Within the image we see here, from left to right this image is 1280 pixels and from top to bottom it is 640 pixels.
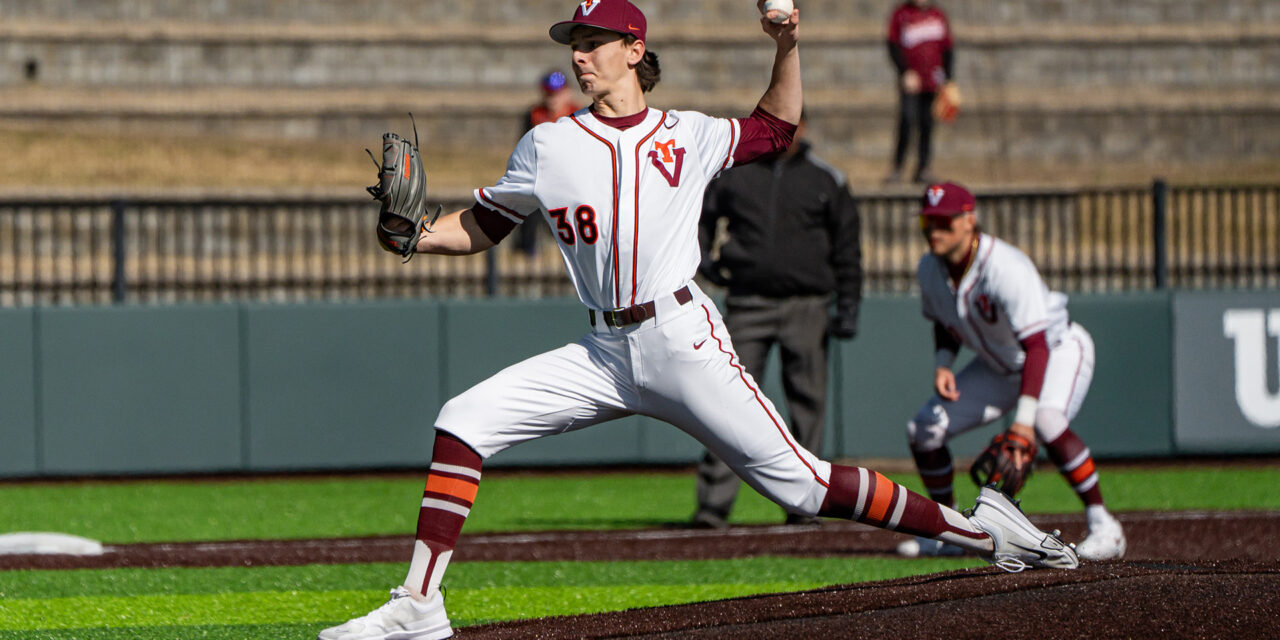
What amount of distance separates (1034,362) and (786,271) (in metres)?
2.09

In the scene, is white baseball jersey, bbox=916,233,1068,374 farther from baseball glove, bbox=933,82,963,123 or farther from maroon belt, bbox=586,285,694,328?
baseball glove, bbox=933,82,963,123

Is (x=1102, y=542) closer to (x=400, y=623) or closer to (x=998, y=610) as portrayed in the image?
(x=998, y=610)

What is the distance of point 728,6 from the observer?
21.3 m

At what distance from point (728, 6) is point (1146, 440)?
1116 cm

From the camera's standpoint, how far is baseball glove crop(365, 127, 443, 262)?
4.73m

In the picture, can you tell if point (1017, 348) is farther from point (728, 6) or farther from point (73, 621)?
point (728, 6)

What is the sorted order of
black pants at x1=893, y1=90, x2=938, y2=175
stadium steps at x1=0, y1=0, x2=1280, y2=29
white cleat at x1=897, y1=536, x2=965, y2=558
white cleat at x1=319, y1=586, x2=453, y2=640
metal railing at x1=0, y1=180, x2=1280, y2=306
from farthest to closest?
stadium steps at x1=0, y1=0, x2=1280, y2=29
black pants at x1=893, y1=90, x2=938, y2=175
metal railing at x1=0, y1=180, x2=1280, y2=306
white cleat at x1=897, y1=536, x2=965, y2=558
white cleat at x1=319, y1=586, x2=453, y2=640

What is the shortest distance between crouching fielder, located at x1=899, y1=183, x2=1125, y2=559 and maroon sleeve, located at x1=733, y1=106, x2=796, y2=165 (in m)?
1.93

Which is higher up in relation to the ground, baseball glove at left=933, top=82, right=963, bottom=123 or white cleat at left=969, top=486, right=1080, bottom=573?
baseball glove at left=933, top=82, right=963, bottom=123

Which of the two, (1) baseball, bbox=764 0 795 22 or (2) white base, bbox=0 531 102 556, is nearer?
(1) baseball, bbox=764 0 795 22

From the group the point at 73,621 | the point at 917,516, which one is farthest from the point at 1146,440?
the point at 73,621

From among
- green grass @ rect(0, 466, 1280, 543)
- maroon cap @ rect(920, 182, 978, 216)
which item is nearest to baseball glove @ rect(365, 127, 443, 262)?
maroon cap @ rect(920, 182, 978, 216)

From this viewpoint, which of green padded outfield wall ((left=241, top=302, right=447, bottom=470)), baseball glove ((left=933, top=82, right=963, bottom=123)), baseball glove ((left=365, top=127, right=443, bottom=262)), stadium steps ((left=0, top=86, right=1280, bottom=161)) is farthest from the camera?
stadium steps ((left=0, top=86, right=1280, bottom=161))

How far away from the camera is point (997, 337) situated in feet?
23.6
